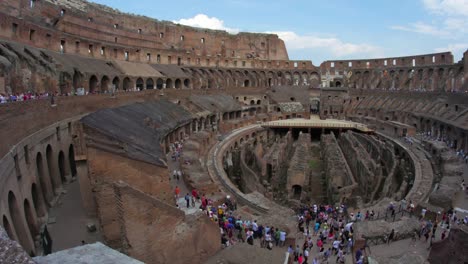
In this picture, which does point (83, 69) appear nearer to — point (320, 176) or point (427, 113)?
point (320, 176)

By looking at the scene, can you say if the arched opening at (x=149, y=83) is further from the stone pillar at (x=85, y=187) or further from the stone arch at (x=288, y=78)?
the stone arch at (x=288, y=78)

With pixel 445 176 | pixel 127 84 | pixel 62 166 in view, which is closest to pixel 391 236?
pixel 445 176

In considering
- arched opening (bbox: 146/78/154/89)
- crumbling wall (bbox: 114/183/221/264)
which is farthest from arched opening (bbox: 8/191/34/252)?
arched opening (bbox: 146/78/154/89)

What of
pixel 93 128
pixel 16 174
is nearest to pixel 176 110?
pixel 93 128

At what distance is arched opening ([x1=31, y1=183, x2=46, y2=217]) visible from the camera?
1463cm

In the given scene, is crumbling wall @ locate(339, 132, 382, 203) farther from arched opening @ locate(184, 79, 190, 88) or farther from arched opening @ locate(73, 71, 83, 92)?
arched opening @ locate(184, 79, 190, 88)

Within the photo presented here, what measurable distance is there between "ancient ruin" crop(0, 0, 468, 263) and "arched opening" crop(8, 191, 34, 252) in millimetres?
41

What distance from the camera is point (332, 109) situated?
163ft

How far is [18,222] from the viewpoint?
38.3 ft

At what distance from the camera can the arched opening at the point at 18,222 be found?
11.4 metres

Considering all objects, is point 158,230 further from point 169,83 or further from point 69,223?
point 169,83

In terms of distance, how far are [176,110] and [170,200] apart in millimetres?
17808

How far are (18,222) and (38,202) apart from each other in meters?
3.38

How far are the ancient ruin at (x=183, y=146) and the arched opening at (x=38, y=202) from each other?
0.06 metres
